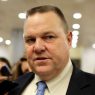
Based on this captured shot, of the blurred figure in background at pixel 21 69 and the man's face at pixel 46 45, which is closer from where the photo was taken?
the man's face at pixel 46 45

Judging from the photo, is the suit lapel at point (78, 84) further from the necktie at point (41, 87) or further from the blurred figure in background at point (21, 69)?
the blurred figure in background at point (21, 69)

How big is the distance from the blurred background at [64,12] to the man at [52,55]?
142 inches

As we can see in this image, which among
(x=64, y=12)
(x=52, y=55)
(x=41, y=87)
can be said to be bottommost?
(x=64, y=12)

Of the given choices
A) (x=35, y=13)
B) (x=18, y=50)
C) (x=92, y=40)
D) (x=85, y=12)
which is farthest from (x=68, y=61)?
(x=92, y=40)

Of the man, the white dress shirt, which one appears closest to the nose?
the man

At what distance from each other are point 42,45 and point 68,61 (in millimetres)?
199

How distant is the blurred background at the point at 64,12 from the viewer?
7.00 meters

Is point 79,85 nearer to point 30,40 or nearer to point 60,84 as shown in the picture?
point 60,84

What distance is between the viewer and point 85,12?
785 cm

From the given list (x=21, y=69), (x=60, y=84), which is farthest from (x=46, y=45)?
(x=21, y=69)

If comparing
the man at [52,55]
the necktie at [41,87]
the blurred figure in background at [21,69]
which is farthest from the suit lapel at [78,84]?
the blurred figure in background at [21,69]

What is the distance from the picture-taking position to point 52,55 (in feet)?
4.89

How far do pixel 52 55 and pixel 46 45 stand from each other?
59 mm

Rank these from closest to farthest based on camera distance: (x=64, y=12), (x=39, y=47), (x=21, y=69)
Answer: (x=39, y=47), (x=21, y=69), (x=64, y=12)
